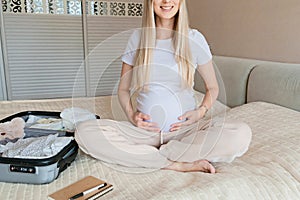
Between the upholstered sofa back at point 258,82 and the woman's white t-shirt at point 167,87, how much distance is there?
0.97 feet

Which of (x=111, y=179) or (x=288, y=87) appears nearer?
(x=111, y=179)

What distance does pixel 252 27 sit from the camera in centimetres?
171

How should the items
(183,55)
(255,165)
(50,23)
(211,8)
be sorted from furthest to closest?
(50,23) < (211,8) < (183,55) < (255,165)

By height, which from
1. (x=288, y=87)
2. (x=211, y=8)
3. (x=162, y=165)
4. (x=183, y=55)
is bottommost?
(x=162, y=165)

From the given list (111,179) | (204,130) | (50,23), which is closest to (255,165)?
(204,130)

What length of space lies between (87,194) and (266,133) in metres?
0.68

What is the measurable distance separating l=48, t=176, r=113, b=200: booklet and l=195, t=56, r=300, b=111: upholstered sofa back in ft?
2.68

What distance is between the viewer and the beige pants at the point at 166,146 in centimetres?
88

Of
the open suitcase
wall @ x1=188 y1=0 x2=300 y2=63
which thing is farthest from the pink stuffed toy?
wall @ x1=188 y1=0 x2=300 y2=63

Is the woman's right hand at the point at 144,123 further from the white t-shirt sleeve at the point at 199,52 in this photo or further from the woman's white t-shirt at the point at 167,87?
the white t-shirt sleeve at the point at 199,52

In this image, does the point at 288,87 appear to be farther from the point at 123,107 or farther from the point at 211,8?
the point at 211,8

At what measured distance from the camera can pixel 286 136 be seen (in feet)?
3.21

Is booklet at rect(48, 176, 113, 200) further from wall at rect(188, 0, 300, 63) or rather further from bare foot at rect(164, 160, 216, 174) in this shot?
wall at rect(188, 0, 300, 63)

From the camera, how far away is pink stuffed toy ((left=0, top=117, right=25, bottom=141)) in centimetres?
100
